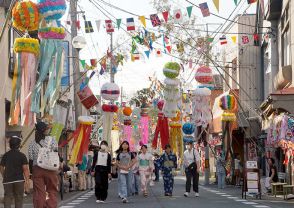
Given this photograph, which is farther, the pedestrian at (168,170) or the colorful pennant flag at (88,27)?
the colorful pennant flag at (88,27)

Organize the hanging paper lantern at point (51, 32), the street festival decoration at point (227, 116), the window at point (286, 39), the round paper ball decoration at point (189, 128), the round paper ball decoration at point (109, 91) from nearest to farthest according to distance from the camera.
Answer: the hanging paper lantern at point (51, 32)
the window at point (286, 39)
the round paper ball decoration at point (109, 91)
the street festival decoration at point (227, 116)
the round paper ball decoration at point (189, 128)

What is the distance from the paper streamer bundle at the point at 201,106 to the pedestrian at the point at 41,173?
16766 millimetres

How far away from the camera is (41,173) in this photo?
48.5 feet

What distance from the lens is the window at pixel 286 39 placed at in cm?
2733

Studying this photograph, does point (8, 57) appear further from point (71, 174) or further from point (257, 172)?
point (257, 172)

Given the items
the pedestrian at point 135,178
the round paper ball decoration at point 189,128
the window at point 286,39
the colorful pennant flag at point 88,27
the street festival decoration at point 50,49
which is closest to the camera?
the street festival decoration at point 50,49

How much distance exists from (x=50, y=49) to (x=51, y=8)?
2.07m

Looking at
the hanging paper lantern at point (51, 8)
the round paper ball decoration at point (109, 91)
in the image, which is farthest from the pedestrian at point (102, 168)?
the round paper ball decoration at point (109, 91)

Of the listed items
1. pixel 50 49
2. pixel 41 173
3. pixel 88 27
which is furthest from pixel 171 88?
pixel 41 173

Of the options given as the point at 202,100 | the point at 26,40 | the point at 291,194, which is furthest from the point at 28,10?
the point at 202,100

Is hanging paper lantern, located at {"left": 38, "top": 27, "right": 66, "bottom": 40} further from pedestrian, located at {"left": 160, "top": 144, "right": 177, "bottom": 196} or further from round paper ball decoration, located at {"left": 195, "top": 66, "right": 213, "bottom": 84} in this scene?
round paper ball decoration, located at {"left": 195, "top": 66, "right": 213, "bottom": 84}

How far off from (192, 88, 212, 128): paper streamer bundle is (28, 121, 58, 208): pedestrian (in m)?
16.8

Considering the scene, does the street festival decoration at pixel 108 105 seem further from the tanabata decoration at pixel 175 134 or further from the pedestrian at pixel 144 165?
the pedestrian at pixel 144 165

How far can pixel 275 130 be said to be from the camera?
78.8 feet
